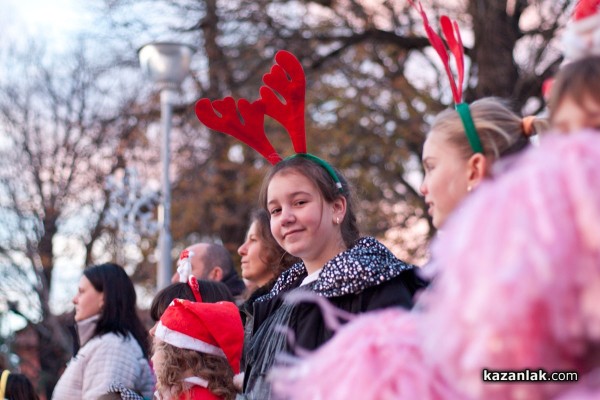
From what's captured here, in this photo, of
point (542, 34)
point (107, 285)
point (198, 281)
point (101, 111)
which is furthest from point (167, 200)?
point (101, 111)

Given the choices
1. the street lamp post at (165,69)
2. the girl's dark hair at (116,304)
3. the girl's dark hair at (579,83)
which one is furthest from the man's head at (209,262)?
the girl's dark hair at (579,83)

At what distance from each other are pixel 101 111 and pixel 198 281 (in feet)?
38.1

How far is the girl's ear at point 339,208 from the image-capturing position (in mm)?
3213

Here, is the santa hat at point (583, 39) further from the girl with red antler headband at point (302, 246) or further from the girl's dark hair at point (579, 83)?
the girl with red antler headband at point (302, 246)

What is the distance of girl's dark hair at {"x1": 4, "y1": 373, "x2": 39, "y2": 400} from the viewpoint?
5.12 meters

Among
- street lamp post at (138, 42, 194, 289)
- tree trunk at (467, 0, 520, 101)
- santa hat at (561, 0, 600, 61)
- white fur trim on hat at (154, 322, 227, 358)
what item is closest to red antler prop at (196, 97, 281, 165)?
white fur trim on hat at (154, 322, 227, 358)

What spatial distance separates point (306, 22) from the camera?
472 inches

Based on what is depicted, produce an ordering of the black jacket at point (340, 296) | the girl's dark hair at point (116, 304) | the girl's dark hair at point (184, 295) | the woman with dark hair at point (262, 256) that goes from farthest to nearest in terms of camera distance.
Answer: the girl's dark hair at point (116, 304) → the woman with dark hair at point (262, 256) → the girl's dark hair at point (184, 295) → the black jacket at point (340, 296)

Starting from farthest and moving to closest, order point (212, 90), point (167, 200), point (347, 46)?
point (212, 90), point (347, 46), point (167, 200)

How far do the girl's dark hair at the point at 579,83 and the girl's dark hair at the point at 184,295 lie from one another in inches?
113

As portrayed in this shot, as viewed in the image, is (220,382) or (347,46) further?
(347,46)

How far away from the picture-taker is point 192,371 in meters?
3.61

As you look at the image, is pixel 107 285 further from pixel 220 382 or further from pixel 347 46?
pixel 347 46

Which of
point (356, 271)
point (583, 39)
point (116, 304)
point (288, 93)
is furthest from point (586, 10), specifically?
point (116, 304)
